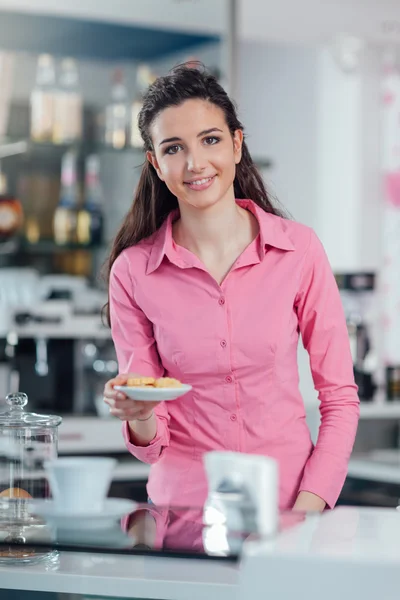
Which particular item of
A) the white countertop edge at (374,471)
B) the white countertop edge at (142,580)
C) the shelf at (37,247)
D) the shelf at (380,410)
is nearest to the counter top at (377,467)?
the white countertop edge at (374,471)

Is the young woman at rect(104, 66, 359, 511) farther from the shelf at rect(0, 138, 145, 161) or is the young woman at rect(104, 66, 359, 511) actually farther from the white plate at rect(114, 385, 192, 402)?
the shelf at rect(0, 138, 145, 161)

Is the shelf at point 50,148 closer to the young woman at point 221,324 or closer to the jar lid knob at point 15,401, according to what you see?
the young woman at point 221,324

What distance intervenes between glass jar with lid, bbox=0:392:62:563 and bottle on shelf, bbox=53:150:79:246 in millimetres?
2754

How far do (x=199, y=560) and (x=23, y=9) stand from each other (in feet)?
9.01

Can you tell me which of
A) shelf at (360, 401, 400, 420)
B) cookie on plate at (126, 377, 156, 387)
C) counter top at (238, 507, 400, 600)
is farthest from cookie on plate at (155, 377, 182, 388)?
shelf at (360, 401, 400, 420)

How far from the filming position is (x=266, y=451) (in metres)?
1.85

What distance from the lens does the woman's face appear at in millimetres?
1778

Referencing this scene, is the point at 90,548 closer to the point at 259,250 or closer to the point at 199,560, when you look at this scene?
the point at 199,560

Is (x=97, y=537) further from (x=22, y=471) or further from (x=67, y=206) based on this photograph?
(x=67, y=206)

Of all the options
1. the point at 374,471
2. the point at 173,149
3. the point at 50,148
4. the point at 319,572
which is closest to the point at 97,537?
the point at 319,572

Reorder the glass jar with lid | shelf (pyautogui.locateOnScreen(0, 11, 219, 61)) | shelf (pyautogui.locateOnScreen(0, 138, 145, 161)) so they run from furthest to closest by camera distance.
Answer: shelf (pyautogui.locateOnScreen(0, 11, 219, 61))
shelf (pyautogui.locateOnScreen(0, 138, 145, 161))
the glass jar with lid

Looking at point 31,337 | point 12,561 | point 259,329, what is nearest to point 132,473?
point 31,337

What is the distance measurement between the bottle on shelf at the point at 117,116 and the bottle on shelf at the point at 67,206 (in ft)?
0.58

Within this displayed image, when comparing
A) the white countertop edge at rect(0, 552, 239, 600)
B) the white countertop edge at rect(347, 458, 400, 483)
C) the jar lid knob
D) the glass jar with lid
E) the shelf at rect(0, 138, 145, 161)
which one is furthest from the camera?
the shelf at rect(0, 138, 145, 161)
